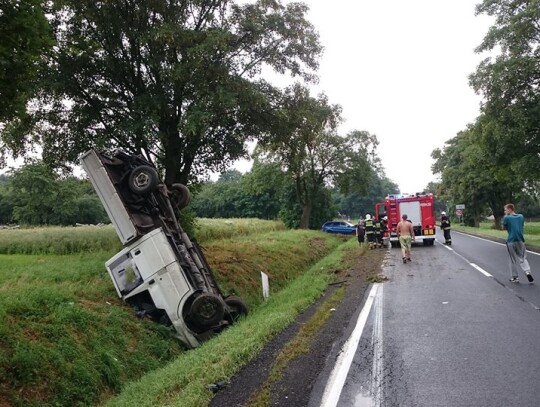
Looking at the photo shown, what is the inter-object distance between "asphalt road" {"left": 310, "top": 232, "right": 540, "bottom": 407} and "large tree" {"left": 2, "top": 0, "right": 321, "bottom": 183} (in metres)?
6.94

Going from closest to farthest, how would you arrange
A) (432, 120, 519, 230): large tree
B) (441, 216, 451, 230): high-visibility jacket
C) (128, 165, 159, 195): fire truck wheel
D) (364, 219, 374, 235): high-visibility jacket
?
(128, 165, 159, 195): fire truck wheel, (364, 219, 374, 235): high-visibility jacket, (441, 216, 451, 230): high-visibility jacket, (432, 120, 519, 230): large tree

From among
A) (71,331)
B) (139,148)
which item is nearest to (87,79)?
(139,148)

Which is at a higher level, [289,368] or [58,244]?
[58,244]

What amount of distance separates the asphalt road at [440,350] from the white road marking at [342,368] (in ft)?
0.03

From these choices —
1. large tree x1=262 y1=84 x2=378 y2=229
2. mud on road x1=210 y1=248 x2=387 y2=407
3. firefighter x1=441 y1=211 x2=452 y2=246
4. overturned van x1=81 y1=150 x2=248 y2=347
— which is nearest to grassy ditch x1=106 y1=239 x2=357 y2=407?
mud on road x1=210 y1=248 x2=387 y2=407

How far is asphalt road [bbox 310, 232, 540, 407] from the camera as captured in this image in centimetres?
448

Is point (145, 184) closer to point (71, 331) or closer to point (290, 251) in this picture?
point (71, 331)

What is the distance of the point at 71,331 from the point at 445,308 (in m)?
6.50

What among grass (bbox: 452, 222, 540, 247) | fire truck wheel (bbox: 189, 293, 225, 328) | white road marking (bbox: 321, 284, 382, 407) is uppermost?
fire truck wheel (bbox: 189, 293, 225, 328)

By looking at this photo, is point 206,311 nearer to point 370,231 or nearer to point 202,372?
point 202,372

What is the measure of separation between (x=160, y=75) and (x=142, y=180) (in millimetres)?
4983

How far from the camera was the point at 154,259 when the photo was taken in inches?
332

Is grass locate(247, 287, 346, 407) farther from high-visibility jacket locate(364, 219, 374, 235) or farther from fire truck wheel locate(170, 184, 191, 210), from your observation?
high-visibility jacket locate(364, 219, 374, 235)

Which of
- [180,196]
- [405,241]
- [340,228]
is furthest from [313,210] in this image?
[180,196]
